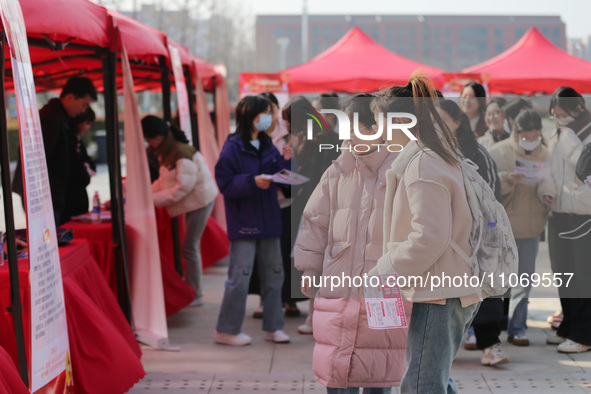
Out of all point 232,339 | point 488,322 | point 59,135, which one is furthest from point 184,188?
point 488,322

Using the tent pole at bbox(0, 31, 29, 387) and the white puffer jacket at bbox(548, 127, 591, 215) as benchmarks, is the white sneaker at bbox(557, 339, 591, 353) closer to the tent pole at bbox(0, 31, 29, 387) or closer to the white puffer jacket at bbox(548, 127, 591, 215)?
the white puffer jacket at bbox(548, 127, 591, 215)

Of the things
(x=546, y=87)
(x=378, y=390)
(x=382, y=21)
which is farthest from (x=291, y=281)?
(x=382, y=21)

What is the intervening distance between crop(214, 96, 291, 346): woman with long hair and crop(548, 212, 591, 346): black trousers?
2105mm

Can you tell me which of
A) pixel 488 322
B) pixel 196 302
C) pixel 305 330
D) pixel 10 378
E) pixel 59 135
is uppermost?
pixel 59 135

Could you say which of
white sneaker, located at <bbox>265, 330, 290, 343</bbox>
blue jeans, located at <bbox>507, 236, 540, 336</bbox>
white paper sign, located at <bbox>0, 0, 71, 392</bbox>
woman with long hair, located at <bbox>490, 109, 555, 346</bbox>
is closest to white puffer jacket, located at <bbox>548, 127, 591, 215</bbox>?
woman with long hair, located at <bbox>490, 109, 555, 346</bbox>

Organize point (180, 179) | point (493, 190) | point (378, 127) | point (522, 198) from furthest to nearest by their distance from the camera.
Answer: point (180, 179) → point (522, 198) → point (493, 190) → point (378, 127)

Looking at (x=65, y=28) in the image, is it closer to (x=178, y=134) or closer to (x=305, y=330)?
(x=178, y=134)

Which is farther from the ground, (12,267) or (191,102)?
(191,102)

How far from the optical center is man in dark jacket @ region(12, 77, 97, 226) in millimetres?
6461

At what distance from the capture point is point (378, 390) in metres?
3.92

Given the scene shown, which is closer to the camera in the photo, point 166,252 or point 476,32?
point 166,252

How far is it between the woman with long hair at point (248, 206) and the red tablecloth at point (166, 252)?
3.17 ft

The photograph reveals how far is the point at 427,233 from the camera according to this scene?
3014 millimetres

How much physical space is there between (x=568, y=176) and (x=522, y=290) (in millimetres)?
950
